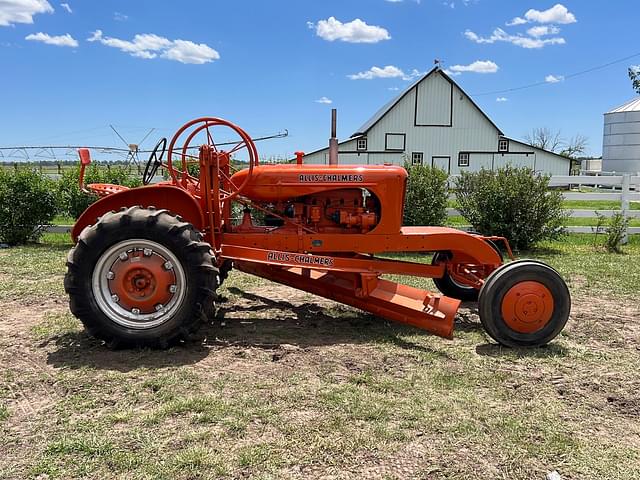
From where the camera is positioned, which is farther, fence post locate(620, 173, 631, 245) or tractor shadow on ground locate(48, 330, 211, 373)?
fence post locate(620, 173, 631, 245)

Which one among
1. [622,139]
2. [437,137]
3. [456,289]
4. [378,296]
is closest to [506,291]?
[378,296]

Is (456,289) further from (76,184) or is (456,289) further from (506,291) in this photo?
(76,184)

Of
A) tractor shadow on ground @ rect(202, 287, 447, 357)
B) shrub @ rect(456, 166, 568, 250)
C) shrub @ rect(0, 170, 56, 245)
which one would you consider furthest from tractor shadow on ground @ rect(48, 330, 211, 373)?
shrub @ rect(456, 166, 568, 250)

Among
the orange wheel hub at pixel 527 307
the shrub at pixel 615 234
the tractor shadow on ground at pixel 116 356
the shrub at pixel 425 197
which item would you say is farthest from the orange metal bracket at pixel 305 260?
the shrub at pixel 615 234

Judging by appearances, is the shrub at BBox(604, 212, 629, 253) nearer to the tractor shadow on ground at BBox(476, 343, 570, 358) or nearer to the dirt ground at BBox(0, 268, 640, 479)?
the dirt ground at BBox(0, 268, 640, 479)

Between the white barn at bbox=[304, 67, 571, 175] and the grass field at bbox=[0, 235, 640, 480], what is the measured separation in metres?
28.7

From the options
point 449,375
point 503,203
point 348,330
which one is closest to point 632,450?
point 449,375

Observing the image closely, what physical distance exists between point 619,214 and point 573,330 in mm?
6126

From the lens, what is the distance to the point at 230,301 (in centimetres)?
620

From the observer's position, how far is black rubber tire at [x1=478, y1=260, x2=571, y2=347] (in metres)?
4.57

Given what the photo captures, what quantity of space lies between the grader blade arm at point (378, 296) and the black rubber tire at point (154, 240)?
2.50ft

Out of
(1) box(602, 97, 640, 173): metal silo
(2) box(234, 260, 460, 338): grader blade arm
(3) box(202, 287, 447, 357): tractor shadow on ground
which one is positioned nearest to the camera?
(3) box(202, 287, 447, 357): tractor shadow on ground

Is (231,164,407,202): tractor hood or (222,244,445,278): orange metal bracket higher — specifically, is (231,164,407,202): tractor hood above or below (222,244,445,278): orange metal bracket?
above

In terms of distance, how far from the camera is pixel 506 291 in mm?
4570
